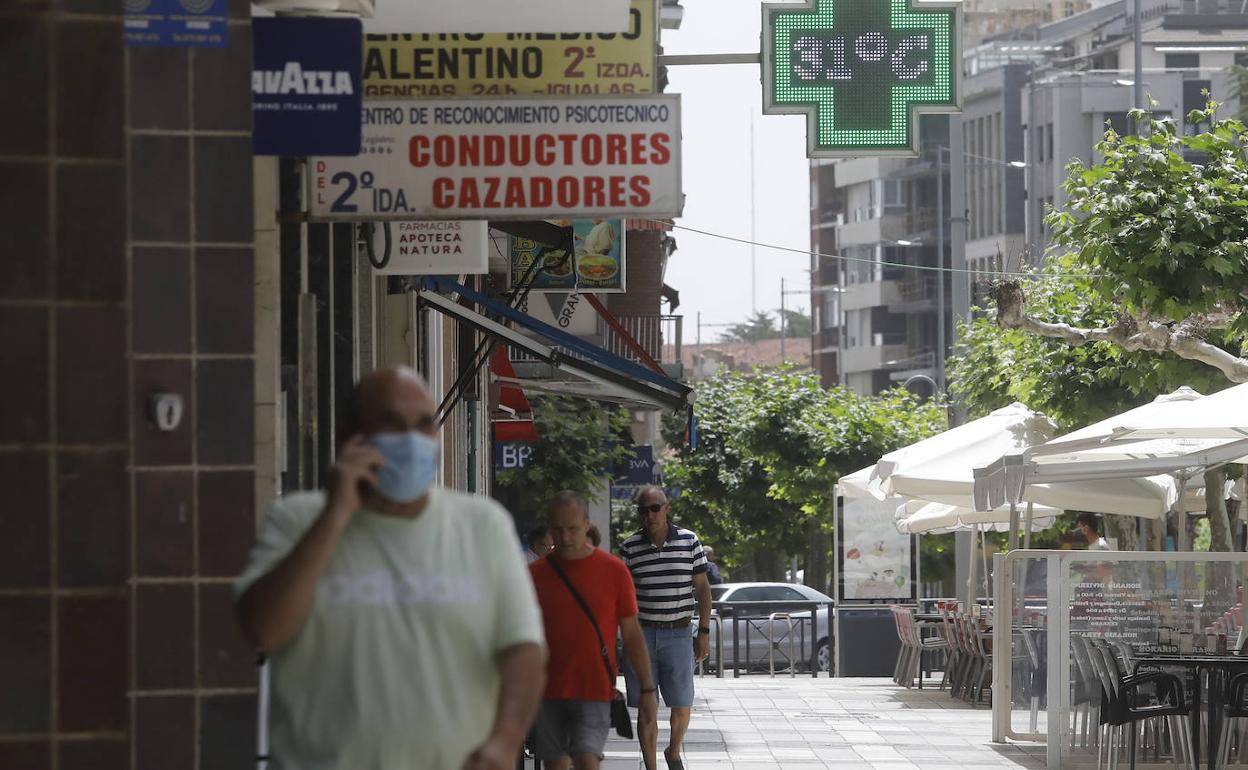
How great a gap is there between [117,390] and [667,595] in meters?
7.34

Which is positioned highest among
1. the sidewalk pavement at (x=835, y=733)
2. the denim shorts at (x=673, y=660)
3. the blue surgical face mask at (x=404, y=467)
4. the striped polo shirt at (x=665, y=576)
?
the blue surgical face mask at (x=404, y=467)

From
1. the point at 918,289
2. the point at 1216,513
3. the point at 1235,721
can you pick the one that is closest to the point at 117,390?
the point at 1235,721

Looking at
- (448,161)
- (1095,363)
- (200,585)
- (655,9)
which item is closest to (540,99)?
(448,161)

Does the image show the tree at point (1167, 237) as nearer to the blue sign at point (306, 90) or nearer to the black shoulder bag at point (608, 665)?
the black shoulder bag at point (608, 665)

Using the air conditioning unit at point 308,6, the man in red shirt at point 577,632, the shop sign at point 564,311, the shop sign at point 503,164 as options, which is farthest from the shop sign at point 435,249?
the shop sign at point 564,311

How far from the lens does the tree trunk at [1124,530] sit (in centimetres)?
2744

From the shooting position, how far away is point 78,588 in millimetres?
5184

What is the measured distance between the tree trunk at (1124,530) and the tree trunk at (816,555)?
24.3m

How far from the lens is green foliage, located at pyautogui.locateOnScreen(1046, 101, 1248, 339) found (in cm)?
1658

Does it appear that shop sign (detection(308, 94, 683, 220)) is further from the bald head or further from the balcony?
the balcony

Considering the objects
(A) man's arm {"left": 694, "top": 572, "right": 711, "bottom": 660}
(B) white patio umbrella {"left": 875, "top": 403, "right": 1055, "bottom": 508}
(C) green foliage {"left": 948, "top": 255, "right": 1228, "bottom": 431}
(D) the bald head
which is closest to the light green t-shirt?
(D) the bald head

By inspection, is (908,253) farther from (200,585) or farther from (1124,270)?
(200,585)

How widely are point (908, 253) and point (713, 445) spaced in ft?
157

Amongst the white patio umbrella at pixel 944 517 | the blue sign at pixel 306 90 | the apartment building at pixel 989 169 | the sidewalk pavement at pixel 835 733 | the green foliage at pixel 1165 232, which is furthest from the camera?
the apartment building at pixel 989 169
